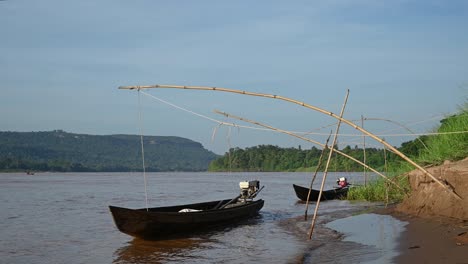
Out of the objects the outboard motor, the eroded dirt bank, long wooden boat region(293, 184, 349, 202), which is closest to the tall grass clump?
the eroded dirt bank

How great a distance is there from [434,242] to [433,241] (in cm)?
10

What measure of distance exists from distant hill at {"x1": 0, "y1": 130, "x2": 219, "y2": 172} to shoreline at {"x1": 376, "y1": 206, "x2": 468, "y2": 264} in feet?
429

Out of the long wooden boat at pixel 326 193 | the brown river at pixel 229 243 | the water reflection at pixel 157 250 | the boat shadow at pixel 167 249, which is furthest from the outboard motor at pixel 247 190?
the long wooden boat at pixel 326 193

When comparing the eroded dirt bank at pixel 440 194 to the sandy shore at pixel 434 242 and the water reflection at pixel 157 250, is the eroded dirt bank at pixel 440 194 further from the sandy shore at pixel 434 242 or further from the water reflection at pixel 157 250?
the water reflection at pixel 157 250

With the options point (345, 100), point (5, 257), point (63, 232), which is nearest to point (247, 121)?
point (345, 100)

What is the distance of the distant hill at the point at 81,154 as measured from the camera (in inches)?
5496

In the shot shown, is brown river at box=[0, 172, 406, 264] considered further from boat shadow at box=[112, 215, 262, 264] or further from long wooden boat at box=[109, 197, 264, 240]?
long wooden boat at box=[109, 197, 264, 240]

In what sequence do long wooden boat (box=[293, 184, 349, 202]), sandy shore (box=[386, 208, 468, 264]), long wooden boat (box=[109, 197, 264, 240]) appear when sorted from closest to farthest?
sandy shore (box=[386, 208, 468, 264]), long wooden boat (box=[109, 197, 264, 240]), long wooden boat (box=[293, 184, 349, 202])

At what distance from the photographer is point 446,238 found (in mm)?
9438

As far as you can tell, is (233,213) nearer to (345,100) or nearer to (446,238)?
(345,100)

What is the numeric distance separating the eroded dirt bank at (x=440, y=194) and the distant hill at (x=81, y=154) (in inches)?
5076

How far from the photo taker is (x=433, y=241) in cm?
942

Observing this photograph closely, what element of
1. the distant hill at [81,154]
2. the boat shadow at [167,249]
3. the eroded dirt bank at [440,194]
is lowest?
the boat shadow at [167,249]

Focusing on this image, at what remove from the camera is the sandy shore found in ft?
26.6
